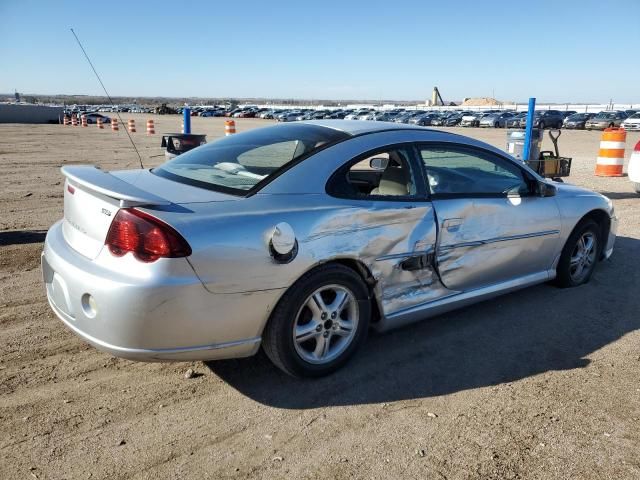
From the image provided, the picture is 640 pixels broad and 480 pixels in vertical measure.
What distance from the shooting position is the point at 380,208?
3.40 metres

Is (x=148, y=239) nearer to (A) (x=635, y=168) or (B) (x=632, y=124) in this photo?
(A) (x=635, y=168)

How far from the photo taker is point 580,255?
5020mm

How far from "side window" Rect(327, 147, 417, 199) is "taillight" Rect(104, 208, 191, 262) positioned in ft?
3.34

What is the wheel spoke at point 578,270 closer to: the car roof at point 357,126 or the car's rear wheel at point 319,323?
the car roof at point 357,126

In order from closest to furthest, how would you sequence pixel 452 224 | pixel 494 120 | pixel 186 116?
pixel 452 224
pixel 186 116
pixel 494 120

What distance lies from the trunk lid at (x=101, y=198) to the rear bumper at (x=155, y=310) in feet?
0.41

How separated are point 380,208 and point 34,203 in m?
6.99

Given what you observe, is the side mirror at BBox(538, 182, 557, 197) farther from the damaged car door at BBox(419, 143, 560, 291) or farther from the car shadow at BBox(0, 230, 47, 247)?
the car shadow at BBox(0, 230, 47, 247)

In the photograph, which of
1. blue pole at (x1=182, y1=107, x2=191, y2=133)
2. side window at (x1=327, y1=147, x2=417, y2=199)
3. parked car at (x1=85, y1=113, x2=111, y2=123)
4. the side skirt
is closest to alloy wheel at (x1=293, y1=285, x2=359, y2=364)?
the side skirt

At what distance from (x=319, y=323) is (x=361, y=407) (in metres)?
0.53

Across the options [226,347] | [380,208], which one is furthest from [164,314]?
[380,208]

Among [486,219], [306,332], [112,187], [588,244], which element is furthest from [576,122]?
[112,187]

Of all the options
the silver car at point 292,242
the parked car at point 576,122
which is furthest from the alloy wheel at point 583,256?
the parked car at point 576,122

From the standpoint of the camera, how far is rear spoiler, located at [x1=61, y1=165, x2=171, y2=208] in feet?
8.93
